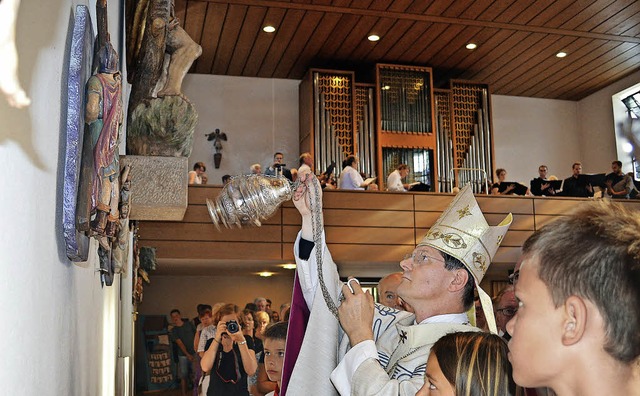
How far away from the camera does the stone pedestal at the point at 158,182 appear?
7.98ft

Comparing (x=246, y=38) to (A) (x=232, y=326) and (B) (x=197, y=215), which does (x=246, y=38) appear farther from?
(A) (x=232, y=326)

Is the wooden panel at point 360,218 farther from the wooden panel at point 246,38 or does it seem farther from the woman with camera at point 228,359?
the woman with camera at point 228,359

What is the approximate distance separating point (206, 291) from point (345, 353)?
35.9 ft

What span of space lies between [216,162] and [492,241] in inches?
429

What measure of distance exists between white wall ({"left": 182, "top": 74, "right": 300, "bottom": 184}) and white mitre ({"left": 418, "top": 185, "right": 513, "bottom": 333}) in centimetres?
1087

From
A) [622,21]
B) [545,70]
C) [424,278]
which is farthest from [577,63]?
[424,278]

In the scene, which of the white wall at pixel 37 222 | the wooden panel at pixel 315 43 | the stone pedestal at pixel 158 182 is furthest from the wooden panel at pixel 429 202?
the white wall at pixel 37 222

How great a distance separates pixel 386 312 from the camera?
9.78 feet

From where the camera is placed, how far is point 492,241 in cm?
290

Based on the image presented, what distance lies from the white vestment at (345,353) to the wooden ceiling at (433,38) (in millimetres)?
8753

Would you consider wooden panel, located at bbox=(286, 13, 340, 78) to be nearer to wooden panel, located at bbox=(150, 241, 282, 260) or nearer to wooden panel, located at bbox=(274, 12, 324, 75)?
wooden panel, located at bbox=(274, 12, 324, 75)

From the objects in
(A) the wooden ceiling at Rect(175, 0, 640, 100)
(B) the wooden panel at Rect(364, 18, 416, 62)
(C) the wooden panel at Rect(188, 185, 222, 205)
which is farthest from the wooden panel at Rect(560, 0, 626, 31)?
→ (C) the wooden panel at Rect(188, 185, 222, 205)

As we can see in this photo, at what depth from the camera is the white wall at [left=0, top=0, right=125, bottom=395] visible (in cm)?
91

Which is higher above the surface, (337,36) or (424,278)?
(337,36)
